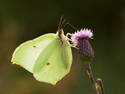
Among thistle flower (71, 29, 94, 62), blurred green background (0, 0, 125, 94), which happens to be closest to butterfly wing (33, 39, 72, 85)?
thistle flower (71, 29, 94, 62)

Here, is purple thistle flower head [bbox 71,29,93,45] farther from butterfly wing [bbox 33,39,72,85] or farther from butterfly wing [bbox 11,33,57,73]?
butterfly wing [bbox 11,33,57,73]

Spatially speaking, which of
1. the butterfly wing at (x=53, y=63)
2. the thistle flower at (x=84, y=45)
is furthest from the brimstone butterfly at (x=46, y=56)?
the thistle flower at (x=84, y=45)

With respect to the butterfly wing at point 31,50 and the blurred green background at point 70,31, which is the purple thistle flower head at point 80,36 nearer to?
the butterfly wing at point 31,50

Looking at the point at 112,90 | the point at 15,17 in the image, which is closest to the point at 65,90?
the point at 112,90

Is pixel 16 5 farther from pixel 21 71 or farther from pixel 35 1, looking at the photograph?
pixel 21 71

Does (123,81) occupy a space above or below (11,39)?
below

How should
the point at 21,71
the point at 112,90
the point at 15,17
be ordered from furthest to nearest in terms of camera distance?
1. the point at 15,17
2. the point at 21,71
3. the point at 112,90
